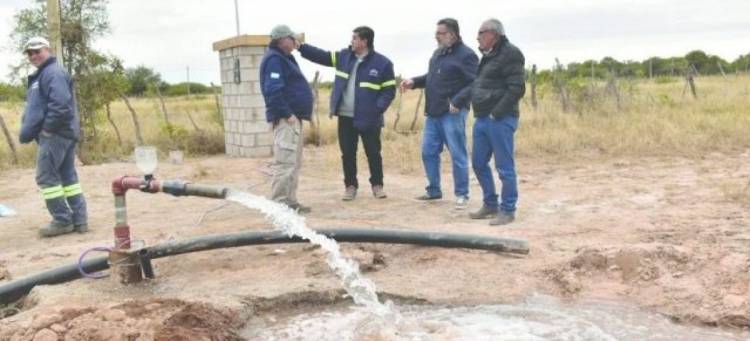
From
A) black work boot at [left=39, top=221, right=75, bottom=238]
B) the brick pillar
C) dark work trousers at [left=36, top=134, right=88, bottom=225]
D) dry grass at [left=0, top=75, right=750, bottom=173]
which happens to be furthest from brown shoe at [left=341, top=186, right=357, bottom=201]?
the brick pillar

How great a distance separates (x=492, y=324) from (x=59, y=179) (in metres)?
3.98

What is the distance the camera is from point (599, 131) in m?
11.3

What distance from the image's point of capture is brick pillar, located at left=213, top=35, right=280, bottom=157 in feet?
36.3

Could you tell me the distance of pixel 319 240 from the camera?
4.73m

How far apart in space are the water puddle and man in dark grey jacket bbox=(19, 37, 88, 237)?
2.86m

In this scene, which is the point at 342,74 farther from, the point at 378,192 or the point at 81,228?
the point at 81,228

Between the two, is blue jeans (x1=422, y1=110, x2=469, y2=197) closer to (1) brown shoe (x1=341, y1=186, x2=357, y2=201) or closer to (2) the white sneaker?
(2) the white sneaker

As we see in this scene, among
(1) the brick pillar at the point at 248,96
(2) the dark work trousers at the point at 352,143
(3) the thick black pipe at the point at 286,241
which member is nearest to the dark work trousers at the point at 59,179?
(3) the thick black pipe at the point at 286,241

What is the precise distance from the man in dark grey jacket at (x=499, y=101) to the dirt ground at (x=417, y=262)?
41 centimetres

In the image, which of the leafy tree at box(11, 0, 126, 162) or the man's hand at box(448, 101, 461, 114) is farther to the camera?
the leafy tree at box(11, 0, 126, 162)

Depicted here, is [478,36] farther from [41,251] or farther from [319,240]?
[41,251]

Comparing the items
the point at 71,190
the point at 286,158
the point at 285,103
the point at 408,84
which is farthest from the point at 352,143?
the point at 71,190

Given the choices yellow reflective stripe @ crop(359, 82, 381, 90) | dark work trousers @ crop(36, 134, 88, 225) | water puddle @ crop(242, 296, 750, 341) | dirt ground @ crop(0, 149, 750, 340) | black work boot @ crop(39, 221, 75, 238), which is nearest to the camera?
water puddle @ crop(242, 296, 750, 341)

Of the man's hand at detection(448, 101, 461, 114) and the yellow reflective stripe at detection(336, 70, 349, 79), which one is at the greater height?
the yellow reflective stripe at detection(336, 70, 349, 79)
